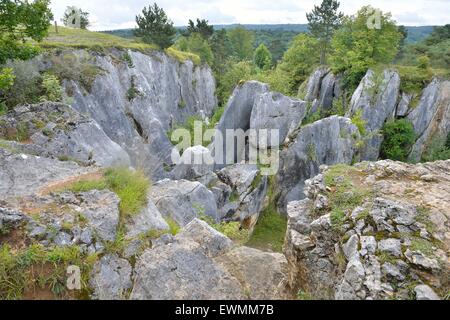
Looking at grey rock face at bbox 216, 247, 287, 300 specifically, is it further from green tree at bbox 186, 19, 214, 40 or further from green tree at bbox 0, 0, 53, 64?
green tree at bbox 186, 19, 214, 40

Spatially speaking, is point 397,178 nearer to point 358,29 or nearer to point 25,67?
point 25,67

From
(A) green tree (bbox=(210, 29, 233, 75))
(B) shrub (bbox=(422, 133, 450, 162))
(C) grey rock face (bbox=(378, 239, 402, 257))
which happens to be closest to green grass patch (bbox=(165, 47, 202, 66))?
(A) green tree (bbox=(210, 29, 233, 75))

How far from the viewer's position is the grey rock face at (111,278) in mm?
5797

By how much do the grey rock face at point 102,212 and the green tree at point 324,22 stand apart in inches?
1794

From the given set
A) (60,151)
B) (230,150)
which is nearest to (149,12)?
(230,150)

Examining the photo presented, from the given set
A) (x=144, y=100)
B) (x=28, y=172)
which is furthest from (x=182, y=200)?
(x=144, y=100)

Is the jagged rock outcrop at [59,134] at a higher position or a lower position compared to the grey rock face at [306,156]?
higher

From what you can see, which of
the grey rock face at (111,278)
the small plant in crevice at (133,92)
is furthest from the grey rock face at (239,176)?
the grey rock face at (111,278)

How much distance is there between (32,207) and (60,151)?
522 centimetres

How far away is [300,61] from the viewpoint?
47.5m

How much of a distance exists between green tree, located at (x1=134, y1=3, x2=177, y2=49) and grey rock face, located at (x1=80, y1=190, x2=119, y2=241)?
31438 mm

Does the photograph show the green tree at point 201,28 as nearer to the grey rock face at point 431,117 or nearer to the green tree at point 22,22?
the grey rock face at point 431,117

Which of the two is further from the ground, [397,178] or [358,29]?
[358,29]
